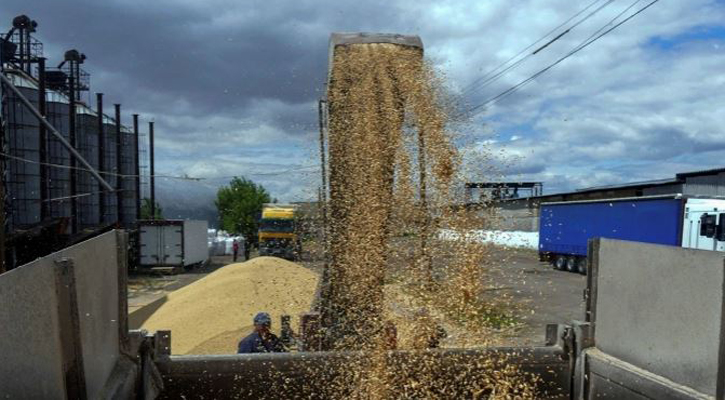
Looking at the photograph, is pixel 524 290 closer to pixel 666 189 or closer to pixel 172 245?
pixel 172 245

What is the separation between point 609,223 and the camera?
16750 mm

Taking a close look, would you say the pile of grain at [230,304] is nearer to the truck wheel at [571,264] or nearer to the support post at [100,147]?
the truck wheel at [571,264]

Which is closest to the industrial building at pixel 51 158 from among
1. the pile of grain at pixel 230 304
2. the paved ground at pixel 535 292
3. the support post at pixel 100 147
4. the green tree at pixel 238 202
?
the support post at pixel 100 147

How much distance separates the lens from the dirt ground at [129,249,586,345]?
372 cm

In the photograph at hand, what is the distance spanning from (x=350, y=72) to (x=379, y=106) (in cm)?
34

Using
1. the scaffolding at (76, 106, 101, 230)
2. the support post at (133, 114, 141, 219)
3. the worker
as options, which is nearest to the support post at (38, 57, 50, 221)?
the scaffolding at (76, 106, 101, 230)

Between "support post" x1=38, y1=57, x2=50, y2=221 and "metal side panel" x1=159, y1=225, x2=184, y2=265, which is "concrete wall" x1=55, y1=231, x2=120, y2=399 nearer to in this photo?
"support post" x1=38, y1=57, x2=50, y2=221

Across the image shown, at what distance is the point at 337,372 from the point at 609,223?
1548 cm

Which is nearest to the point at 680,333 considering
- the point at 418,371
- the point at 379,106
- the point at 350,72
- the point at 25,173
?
the point at 418,371

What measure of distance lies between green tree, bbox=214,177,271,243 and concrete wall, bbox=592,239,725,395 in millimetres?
38120

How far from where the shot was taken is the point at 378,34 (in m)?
4.46

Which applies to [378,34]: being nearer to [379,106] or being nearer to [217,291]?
[379,106]

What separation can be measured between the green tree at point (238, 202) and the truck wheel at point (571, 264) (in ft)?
82.9

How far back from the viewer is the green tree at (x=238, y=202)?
4175cm
